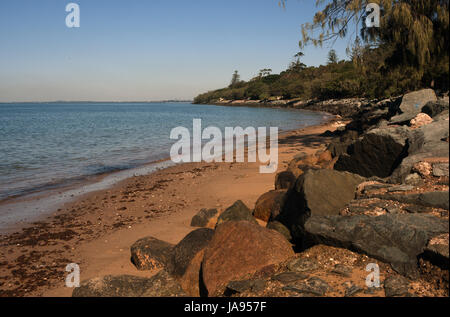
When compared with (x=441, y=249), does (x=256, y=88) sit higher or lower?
higher

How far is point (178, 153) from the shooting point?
19359 millimetres

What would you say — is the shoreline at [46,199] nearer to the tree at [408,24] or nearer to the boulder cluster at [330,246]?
the boulder cluster at [330,246]

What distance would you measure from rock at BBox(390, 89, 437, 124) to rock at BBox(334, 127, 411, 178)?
3616 millimetres

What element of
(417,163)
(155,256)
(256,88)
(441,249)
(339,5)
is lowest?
(155,256)

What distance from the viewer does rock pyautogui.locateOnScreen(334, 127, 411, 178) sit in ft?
21.5

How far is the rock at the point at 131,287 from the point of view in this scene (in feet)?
12.3

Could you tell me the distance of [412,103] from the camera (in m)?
10.9

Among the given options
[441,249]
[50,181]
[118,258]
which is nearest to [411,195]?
[441,249]

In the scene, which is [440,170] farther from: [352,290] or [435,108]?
[435,108]

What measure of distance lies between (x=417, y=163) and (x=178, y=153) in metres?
15.3

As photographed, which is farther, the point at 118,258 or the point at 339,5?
the point at 339,5

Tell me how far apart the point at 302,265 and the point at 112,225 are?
17.3ft
